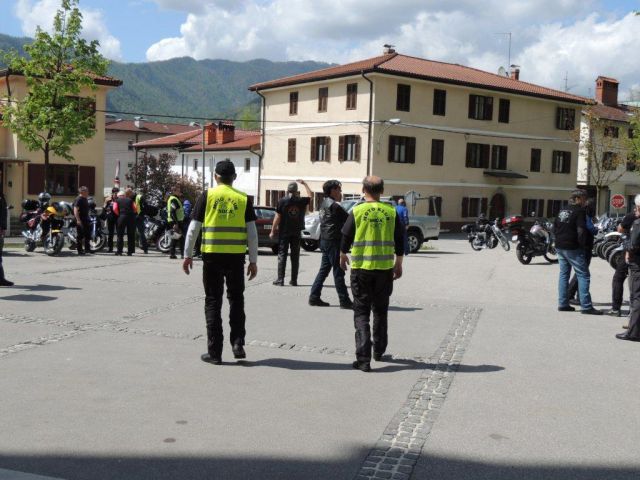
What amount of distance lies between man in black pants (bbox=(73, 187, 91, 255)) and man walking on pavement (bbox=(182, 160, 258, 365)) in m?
12.5

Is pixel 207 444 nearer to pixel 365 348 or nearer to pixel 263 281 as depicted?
pixel 365 348

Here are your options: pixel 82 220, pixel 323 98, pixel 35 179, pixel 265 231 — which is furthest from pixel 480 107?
pixel 82 220

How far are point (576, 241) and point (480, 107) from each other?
120 ft

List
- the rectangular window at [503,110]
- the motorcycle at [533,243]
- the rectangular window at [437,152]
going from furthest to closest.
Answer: the rectangular window at [503,110], the rectangular window at [437,152], the motorcycle at [533,243]

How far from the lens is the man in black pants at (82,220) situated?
60.6 ft

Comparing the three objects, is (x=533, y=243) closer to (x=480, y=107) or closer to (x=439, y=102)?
(x=439, y=102)

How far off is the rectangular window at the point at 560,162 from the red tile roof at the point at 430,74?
3626mm

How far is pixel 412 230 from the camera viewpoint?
80.7 ft

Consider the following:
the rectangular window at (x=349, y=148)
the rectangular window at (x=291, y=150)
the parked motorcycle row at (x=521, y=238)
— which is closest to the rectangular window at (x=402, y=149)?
the rectangular window at (x=349, y=148)

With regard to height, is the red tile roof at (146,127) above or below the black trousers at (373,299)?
above

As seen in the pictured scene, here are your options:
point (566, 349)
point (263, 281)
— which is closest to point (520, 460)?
point (566, 349)

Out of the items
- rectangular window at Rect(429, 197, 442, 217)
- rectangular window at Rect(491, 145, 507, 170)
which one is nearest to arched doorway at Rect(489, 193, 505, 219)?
rectangular window at Rect(491, 145, 507, 170)

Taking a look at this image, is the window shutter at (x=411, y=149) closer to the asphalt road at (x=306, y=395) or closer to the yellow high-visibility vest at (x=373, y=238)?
the asphalt road at (x=306, y=395)

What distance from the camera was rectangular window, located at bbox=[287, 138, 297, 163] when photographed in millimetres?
46375
